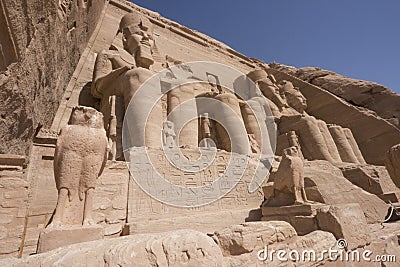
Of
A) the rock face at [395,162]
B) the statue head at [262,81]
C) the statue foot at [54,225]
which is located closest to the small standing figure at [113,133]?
the statue foot at [54,225]

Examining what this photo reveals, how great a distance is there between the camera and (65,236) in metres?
1.49

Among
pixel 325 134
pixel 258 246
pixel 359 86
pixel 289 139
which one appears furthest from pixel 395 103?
pixel 258 246

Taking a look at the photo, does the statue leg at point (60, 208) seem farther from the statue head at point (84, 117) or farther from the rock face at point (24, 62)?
the rock face at point (24, 62)

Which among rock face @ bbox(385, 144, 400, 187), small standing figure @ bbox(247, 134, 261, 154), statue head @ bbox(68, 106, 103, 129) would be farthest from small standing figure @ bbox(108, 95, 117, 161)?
rock face @ bbox(385, 144, 400, 187)

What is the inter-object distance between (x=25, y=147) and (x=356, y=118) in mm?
10197

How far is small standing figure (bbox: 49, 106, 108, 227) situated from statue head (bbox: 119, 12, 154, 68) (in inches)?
191

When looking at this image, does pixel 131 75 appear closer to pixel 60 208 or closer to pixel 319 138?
pixel 60 208

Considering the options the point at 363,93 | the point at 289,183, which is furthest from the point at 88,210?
the point at 363,93

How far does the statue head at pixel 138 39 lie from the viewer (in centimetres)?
642

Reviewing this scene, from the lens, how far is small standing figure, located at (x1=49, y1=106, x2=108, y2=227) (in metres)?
1.68

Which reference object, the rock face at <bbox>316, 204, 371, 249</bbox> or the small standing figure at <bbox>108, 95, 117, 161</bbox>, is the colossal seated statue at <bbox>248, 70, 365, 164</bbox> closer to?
the rock face at <bbox>316, 204, 371, 249</bbox>

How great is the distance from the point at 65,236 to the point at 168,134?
11.2ft

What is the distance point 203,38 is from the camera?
12.6 metres

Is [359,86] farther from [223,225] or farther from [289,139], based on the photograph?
[223,225]
